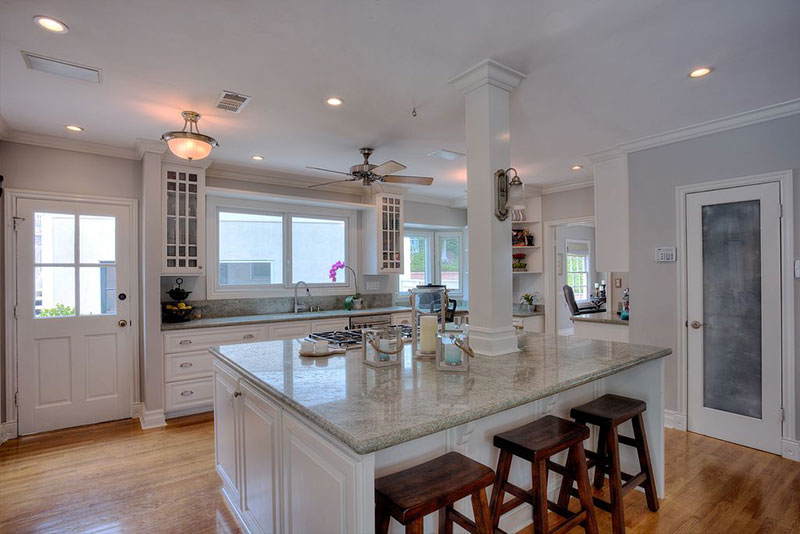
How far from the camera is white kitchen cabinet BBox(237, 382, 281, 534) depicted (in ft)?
5.57

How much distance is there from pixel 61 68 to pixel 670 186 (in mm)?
4501

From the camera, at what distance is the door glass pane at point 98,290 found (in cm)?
366

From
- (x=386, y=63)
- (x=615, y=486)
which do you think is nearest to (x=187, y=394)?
(x=386, y=63)

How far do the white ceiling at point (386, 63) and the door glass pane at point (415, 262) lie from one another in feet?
10.1

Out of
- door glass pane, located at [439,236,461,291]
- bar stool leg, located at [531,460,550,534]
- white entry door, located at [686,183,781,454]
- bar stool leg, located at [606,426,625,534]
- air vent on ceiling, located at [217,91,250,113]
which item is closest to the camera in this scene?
bar stool leg, located at [531,460,550,534]

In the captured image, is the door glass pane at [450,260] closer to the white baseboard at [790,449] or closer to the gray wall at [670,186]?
the gray wall at [670,186]

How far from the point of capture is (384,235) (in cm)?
528

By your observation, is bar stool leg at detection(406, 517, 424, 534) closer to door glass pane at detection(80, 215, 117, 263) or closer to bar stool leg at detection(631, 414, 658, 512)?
bar stool leg at detection(631, 414, 658, 512)

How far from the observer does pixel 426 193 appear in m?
6.00

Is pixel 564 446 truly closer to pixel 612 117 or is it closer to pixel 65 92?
pixel 612 117

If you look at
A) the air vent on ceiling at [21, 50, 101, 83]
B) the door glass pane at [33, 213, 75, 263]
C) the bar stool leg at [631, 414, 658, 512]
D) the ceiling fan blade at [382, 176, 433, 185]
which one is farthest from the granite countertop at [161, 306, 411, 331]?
the bar stool leg at [631, 414, 658, 512]

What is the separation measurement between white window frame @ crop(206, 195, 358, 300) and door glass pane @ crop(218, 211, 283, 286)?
56 mm

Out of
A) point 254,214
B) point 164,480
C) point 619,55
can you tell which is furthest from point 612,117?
point 164,480

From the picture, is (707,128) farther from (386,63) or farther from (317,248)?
(317,248)
